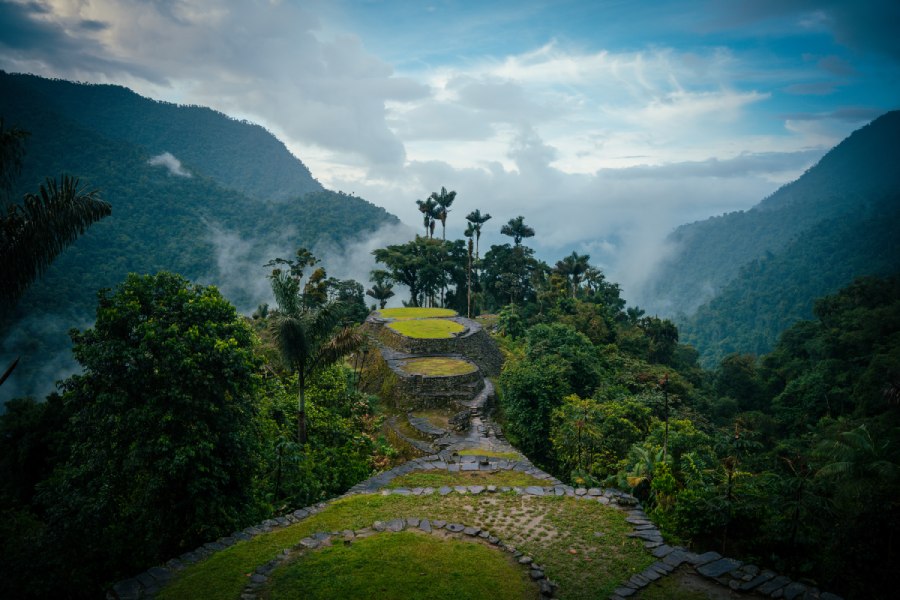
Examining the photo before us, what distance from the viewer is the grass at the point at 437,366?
23.1m

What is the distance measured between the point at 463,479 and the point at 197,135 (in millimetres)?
154094

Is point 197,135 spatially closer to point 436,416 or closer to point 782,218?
point 436,416

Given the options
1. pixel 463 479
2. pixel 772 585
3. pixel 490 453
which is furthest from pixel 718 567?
pixel 490 453

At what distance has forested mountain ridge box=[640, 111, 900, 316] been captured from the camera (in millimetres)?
136500

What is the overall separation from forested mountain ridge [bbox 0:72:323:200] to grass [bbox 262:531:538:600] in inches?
5051

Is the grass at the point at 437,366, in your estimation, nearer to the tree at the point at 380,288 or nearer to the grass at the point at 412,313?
the grass at the point at 412,313

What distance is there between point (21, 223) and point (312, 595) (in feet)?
25.6

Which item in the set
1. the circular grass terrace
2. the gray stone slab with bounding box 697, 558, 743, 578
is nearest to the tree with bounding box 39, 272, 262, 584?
the gray stone slab with bounding box 697, 558, 743, 578

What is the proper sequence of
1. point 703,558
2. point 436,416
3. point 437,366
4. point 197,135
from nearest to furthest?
point 703,558 → point 436,416 → point 437,366 → point 197,135

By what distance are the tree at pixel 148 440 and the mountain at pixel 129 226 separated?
1769 inches

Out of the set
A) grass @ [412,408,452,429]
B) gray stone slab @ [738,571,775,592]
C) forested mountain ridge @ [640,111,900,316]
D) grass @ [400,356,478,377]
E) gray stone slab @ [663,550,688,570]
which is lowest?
grass @ [412,408,452,429]

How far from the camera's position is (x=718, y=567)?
26.0ft

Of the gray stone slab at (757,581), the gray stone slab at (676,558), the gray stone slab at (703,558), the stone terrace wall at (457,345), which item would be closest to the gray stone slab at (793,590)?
the gray stone slab at (757,581)

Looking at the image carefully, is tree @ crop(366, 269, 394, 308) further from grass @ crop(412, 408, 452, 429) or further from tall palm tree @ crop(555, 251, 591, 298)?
grass @ crop(412, 408, 452, 429)
